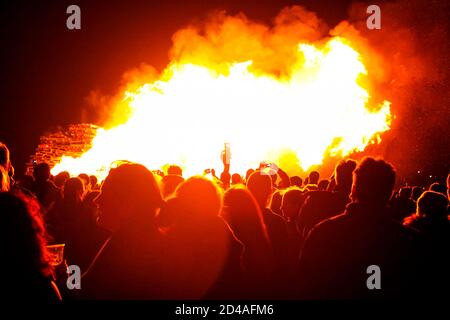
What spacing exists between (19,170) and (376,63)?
926 inches

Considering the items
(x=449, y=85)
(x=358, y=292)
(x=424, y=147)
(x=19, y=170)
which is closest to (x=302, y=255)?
(x=358, y=292)

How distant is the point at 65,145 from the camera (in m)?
21.4

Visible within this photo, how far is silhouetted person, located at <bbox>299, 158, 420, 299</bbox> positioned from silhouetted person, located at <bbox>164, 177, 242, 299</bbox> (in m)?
0.65

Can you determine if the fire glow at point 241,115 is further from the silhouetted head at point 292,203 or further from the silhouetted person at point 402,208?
the silhouetted head at point 292,203

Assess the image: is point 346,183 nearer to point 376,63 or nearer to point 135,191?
point 135,191

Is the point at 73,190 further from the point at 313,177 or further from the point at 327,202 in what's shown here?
the point at 313,177

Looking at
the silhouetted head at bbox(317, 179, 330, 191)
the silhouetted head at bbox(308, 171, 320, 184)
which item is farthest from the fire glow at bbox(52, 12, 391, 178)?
the silhouetted head at bbox(317, 179, 330, 191)

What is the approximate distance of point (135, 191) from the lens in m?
3.18

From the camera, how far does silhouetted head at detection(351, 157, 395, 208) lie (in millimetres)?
3283

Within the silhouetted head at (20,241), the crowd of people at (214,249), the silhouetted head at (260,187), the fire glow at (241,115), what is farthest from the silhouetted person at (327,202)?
the fire glow at (241,115)

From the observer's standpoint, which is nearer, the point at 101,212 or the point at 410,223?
the point at 101,212

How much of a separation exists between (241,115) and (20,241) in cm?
2093

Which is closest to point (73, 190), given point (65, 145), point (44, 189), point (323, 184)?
point (44, 189)

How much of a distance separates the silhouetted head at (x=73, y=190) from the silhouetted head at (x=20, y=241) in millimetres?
3035
